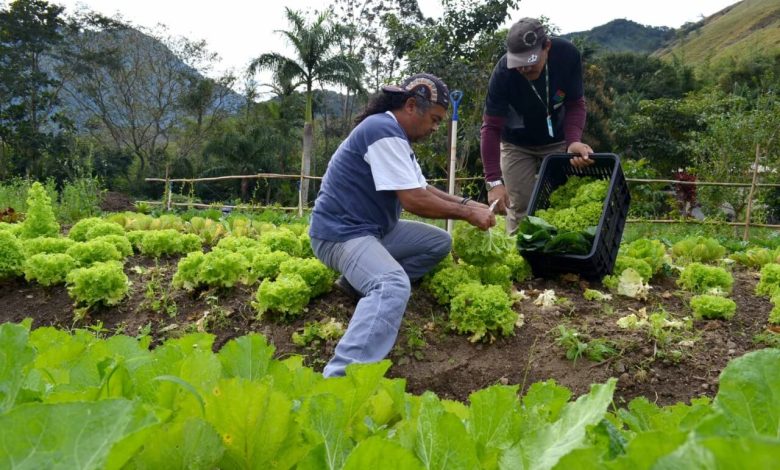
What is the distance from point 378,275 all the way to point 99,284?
2.61 meters

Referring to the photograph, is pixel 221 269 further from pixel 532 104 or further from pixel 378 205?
pixel 532 104

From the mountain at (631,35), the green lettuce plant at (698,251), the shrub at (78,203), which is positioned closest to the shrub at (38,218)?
the shrub at (78,203)

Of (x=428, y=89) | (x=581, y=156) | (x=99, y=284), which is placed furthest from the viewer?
(x=581, y=156)

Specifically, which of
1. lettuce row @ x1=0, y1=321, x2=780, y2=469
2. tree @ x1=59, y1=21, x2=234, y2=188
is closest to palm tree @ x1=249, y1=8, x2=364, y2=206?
tree @ x1=59, y1=21, x2=234, y2=188

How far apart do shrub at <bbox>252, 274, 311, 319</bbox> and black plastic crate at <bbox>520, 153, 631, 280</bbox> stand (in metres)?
1.88

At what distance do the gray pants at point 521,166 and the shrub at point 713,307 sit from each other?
1.94m

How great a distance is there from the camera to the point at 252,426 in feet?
2.49

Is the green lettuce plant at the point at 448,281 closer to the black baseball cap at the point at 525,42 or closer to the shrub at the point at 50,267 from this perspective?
the black baseball cap at the point at 525,42

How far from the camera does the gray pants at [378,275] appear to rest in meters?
3.37

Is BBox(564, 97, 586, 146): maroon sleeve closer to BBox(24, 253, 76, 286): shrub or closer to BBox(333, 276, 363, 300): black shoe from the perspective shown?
BBox(333, 276, 363, 300): black shoe

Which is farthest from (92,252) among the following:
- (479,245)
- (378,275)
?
(479,245)

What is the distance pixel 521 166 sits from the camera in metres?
5.96

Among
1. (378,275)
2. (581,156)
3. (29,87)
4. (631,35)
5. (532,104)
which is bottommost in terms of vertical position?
(378,275)

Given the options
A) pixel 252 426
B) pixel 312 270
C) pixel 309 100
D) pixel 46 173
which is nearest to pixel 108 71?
pixel 46 173
